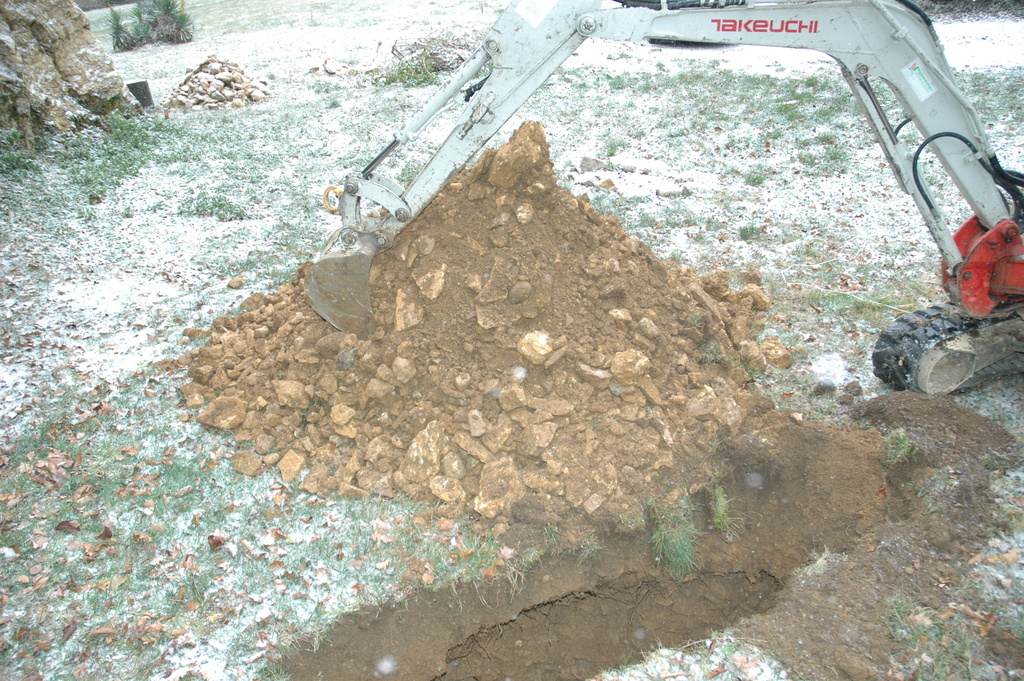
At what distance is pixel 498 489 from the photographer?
181 inches

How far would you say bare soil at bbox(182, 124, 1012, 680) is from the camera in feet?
13.6

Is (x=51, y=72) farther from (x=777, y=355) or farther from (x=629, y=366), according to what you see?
(x=777, y=355)

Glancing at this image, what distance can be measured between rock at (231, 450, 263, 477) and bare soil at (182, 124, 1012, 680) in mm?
12

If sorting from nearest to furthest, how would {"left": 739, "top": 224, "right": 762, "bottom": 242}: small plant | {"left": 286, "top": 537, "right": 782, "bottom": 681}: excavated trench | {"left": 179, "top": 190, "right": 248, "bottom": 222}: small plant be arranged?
{"left": 286, "top": 537, "right": 782, "bottom": 681}: excavated trench < {"left": 739, "top": 224, "right": 762, "bottom": 242}: small plant < {"left": 179, "top": 190, "right": 248, "bottom": 222}: small plant

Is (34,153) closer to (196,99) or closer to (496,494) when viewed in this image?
(196,99)

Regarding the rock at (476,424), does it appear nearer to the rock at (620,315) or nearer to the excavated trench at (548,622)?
the excavated trench at (548,622)

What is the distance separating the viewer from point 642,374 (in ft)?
16.3

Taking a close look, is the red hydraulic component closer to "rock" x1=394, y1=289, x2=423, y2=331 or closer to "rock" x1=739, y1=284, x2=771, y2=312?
"rock" x1=739, y1=284, x2=771, y2=312

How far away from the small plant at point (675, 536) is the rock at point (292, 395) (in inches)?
106

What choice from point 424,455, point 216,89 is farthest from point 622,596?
point 216,89

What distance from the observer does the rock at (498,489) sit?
4543 mm

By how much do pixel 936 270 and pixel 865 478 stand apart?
3335mm

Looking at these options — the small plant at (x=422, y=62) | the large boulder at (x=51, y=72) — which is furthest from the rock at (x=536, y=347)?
the small plant at (x=422, y=62)

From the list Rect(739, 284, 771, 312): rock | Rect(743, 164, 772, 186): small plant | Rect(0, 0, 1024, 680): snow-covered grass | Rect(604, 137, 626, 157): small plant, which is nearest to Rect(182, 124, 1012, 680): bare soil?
Rect(0, 0, 1024, 680): snow-covered grass
